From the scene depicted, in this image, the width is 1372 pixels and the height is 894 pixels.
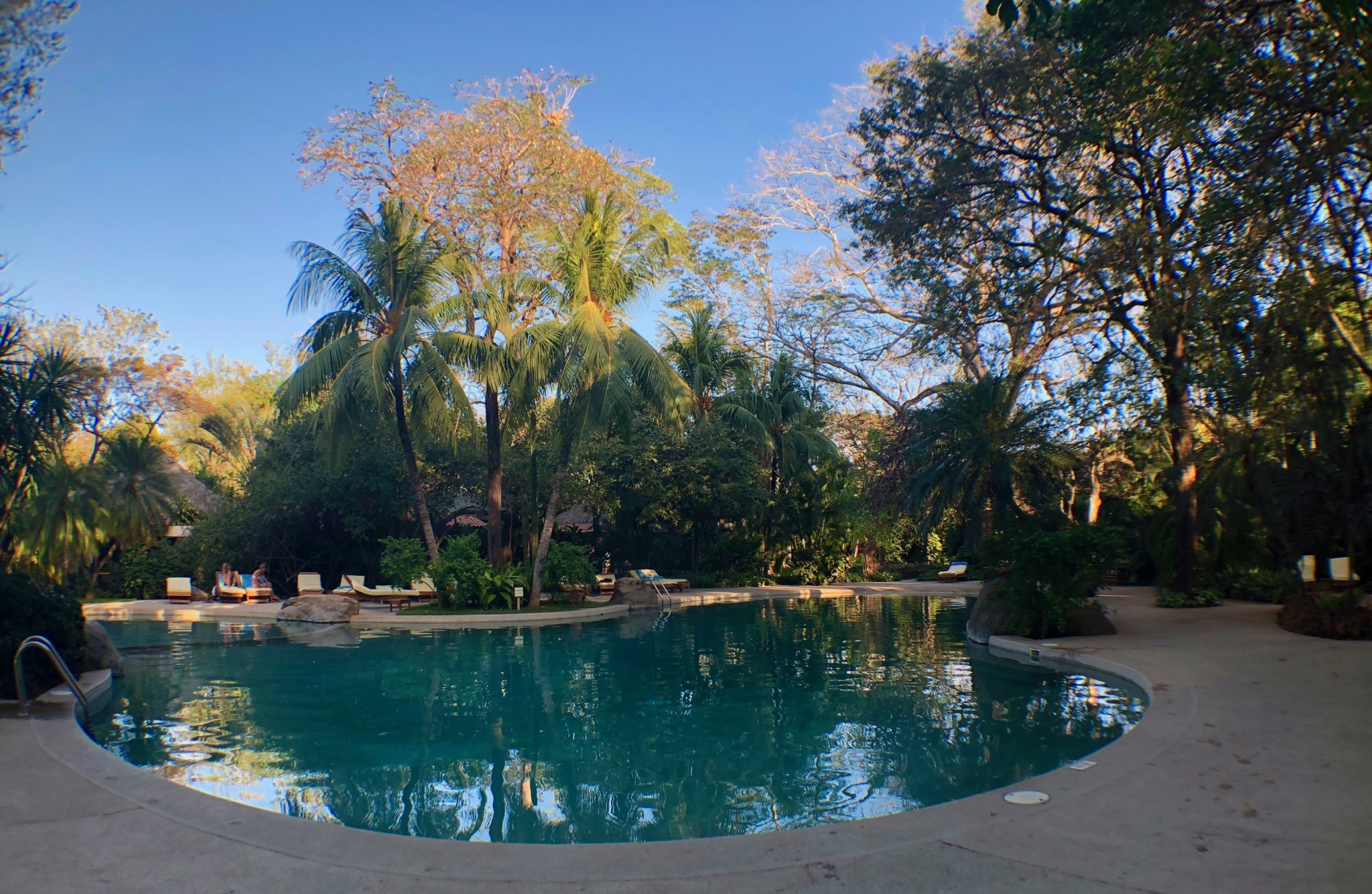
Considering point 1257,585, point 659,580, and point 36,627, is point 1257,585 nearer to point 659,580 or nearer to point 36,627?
point 659,580

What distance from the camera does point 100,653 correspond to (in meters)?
10.0

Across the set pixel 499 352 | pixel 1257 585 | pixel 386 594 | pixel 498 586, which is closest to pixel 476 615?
pixel 498 586

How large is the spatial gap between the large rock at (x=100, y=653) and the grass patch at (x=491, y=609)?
690 centimetres

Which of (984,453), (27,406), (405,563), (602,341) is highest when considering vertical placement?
(602,341)

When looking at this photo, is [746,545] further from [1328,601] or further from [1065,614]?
[1328,601]

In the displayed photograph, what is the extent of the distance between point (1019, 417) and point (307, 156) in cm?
1929

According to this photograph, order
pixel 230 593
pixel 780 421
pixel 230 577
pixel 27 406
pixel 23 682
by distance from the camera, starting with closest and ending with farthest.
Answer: pixel 23 682 → pixel 27 406 → pixel 230 593 → pixel 230 577 → pixel 780 421

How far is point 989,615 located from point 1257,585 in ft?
21.0

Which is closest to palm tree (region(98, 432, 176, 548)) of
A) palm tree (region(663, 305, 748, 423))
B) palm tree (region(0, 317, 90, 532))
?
palm tree (region(0, 317, 90, 532))

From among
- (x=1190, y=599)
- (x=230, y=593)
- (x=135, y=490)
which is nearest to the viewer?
(x=1190, y=599)

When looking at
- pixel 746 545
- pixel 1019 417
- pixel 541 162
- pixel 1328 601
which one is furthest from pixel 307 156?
pixel 1328 601

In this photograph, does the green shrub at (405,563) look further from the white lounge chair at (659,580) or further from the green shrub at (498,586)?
the white lounge chair at (659,580)

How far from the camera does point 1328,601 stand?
10.3m

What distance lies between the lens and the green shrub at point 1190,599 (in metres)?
14.4
